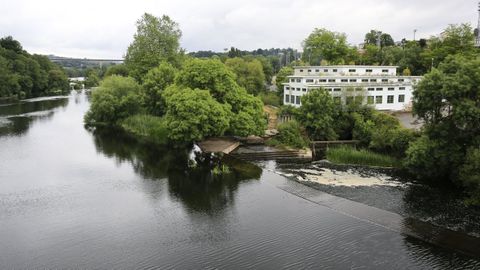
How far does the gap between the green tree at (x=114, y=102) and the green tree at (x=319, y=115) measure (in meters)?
23.3

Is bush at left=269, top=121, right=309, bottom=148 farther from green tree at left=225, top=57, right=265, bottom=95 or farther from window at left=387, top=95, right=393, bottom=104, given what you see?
green tree at left=225, top=57, right=265, bottom=95

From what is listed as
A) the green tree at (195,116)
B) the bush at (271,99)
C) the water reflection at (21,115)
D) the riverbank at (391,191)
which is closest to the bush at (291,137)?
the riverbank at (391,191)

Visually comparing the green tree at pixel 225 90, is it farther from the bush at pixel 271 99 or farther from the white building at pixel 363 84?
the bush at pixel 271 99

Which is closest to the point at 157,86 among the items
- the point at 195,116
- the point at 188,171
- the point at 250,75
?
the point at 195,116

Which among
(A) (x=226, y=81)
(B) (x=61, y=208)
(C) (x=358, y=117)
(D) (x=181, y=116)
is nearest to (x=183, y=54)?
(A) (x=226, y=81)

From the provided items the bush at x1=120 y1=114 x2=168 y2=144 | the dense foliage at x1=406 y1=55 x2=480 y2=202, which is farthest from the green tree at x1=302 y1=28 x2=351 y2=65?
the dense foliage at x1=406 y1=55 x2=480 y2=202

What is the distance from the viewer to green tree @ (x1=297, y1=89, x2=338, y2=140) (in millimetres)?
37938

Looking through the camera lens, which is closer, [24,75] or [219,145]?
[219,145]

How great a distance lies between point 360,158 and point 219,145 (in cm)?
1344

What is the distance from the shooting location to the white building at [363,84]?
4625 centimetres

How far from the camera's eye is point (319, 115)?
125ft

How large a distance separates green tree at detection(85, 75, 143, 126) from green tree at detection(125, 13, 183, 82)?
8.38 m

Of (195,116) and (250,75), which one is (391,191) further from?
(250,75)

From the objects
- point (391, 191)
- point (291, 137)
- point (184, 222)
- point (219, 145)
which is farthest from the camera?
point (219, 145)
